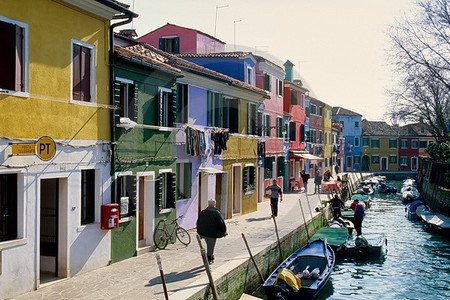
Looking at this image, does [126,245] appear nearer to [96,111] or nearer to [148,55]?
[96,111]

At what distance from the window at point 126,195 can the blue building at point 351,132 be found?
70.0 metres

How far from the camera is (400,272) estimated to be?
19.5 metres

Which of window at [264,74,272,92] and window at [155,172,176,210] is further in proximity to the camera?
window at [264,74,272,92]

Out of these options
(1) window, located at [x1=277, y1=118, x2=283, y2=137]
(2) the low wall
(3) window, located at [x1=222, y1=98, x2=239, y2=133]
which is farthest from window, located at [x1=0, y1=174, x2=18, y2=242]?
(1) window, located at [x1=277, y1=118, x2=283, y2=137]

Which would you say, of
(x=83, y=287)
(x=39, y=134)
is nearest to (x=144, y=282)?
(x=83, y=287)

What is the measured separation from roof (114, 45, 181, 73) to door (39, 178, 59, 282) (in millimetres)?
3829

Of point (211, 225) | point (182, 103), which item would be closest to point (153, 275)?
point (211, 225)

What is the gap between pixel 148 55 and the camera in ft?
50.8

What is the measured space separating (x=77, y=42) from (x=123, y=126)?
2606mm

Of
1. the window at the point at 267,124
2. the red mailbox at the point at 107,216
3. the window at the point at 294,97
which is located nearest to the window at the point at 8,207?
the red mailbox at the point at 107,216

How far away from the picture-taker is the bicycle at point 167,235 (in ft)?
51.0

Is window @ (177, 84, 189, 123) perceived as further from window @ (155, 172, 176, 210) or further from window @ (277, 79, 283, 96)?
window @ (277, 79, 283, 96)

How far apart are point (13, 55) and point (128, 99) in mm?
4511

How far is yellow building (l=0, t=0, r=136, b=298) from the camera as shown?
394 inches
